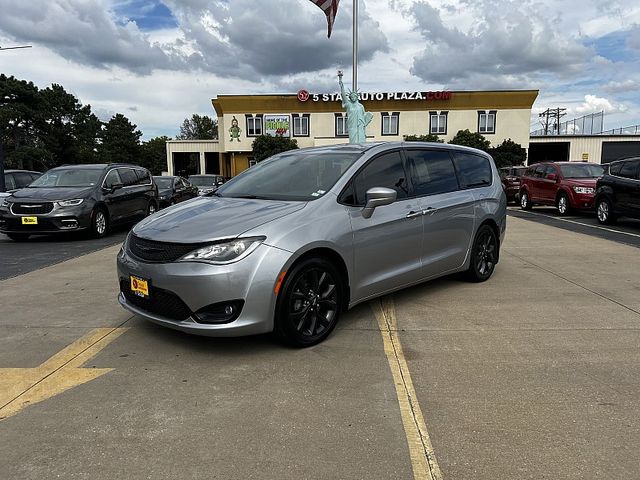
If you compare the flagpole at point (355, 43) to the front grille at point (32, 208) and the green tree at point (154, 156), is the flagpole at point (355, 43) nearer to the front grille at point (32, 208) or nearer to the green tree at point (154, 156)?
the front grille at point (32, 208)

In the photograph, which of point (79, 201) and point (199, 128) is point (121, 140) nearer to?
point (199, 128)

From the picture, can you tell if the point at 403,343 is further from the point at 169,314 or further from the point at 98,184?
the point at 98,184

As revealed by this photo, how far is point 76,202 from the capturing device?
10.3 m

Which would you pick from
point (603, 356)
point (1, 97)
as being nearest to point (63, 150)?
point (1, 97)

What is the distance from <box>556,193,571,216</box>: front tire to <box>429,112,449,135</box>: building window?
28.2m

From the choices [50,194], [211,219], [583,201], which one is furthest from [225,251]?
[583,201]

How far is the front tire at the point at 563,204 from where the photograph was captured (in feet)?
50.8

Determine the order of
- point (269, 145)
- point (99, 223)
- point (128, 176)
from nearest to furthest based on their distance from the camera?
point (99, 223)
point (128, 176)
point (269, 145)

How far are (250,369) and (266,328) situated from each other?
316 mm

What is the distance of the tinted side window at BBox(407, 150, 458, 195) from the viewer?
17.3 feet

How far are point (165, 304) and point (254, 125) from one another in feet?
138

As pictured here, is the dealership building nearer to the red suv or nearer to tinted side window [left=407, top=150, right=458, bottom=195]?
the red suv

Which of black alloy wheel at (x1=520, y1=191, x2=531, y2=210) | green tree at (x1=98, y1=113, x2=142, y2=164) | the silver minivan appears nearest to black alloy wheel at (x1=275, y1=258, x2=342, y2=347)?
the silver minivan

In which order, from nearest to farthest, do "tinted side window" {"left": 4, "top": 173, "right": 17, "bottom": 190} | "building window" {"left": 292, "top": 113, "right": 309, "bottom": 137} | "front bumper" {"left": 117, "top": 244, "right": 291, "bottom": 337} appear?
"front bumper" {"left": 117, "top": 244, "right": 291, "bottom": 337}, "tinted side window" {"left": 4, "top": 173, "right": 17, "bottom": 190}, "building window" {"left": 292, "top": 113, "right": 309, "bottom": 137}
